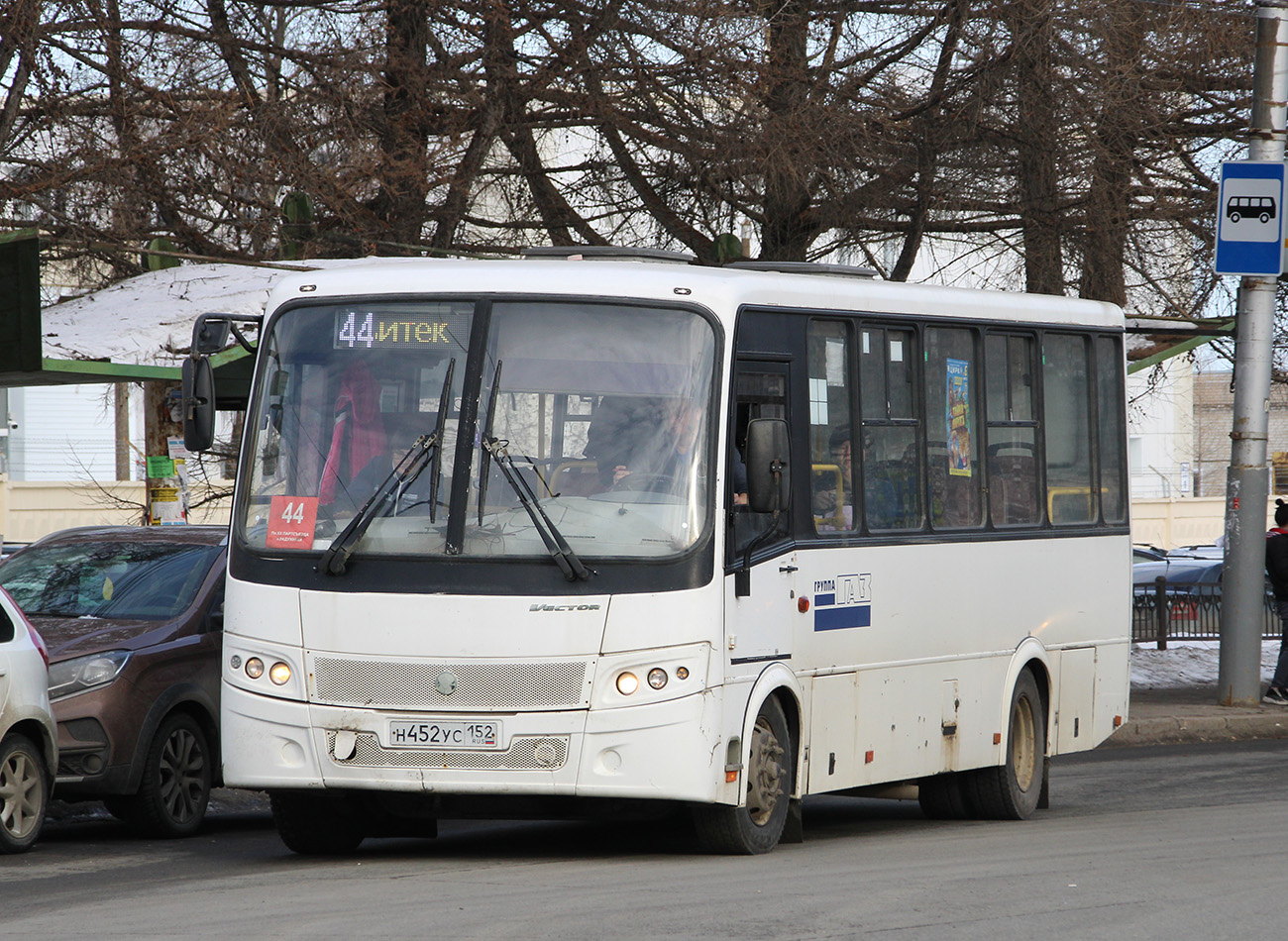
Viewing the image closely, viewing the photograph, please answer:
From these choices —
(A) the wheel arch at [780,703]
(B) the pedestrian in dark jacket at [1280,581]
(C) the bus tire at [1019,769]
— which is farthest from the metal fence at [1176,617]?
(A) the wheel arch at [780,703]

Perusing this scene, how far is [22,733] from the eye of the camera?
31.3 ft

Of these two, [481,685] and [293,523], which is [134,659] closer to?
[293,523]

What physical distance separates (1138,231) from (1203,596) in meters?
8.56

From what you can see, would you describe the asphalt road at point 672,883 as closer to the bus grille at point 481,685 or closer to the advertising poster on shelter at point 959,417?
the bus grille at point 481,685

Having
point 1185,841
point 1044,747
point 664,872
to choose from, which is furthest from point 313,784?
point 1044,747

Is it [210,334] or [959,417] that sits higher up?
[210,334]

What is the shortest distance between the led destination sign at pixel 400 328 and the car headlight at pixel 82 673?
260 centimetres

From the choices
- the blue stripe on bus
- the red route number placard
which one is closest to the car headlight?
the red route number placard

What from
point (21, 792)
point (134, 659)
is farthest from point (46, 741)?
point (134, 659)

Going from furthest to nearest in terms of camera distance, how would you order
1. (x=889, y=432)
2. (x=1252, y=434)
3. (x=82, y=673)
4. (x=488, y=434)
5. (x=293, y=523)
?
(x=1252, y=434) → (x=82, y=673) → (x=889, y=432) → (x=293, y=523) → (x=488, y=434)

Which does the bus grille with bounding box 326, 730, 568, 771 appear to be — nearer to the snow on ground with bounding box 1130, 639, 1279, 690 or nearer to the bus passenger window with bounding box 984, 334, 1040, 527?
the bus passenger window with bounding box 984, 334, 1040, 527

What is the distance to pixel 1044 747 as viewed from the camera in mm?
12000

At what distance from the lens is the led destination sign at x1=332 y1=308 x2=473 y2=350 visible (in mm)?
8859

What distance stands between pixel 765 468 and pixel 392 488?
1.65 m
